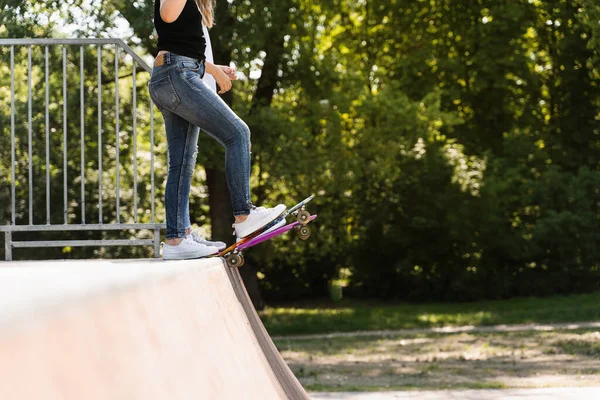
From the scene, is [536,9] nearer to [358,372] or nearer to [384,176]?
[384,176]

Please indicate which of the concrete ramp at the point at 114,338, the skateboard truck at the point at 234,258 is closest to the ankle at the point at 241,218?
the skateboard truck at the point at 234,258

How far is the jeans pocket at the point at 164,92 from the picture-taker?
13.6ft

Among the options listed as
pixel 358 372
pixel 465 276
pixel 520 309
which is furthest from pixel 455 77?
pixel 358 372

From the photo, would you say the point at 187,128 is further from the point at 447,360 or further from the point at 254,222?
the point at 447,360

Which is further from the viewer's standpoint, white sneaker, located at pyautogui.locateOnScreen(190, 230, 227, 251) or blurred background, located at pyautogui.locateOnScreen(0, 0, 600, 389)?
blurred background, located at pyautogui.locateOnScreen(0, 0, 600, 389)

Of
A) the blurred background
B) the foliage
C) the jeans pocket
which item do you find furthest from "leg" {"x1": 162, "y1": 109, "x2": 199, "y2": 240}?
the foliage

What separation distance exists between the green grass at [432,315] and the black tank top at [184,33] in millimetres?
14516

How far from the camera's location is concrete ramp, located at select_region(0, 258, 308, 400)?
0.81 meters

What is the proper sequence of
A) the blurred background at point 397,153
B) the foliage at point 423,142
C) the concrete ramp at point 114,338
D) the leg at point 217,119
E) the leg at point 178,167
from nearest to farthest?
the concrete ramp at point 114,338
the leg at point 217,119
the leg at point 178,167
the blurred background at point 397,153
the foliage at point 423,142

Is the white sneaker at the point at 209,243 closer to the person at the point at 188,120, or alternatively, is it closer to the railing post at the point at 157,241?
the person at the point at 188,120

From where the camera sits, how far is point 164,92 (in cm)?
415

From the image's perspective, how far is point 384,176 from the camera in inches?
891

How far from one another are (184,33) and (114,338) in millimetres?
3188

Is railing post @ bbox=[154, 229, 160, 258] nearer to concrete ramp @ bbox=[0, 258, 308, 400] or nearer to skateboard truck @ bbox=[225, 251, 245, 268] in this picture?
skateboard truck @ bbox=[225, 251, 245, 268]
